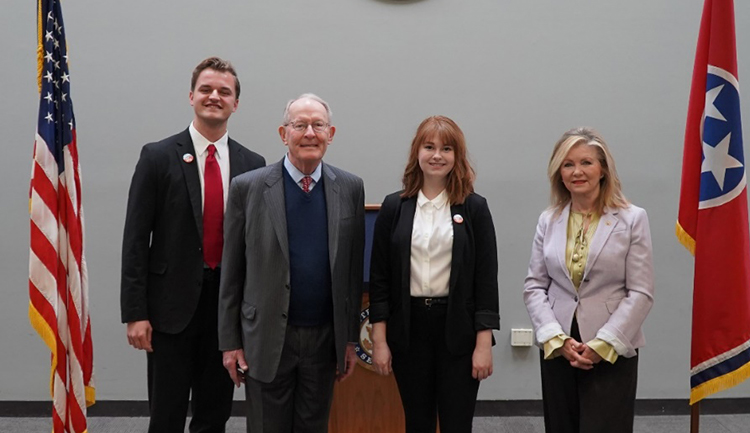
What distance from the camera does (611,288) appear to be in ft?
6.89

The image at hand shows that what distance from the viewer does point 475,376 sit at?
2.10 meters

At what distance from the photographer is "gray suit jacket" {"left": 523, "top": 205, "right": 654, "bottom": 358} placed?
2.05m

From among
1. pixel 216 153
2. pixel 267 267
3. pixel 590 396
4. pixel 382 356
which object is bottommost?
pixel 590 396

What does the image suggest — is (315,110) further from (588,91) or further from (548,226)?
(588,91)

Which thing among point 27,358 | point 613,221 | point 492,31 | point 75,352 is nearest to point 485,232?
point 613,221

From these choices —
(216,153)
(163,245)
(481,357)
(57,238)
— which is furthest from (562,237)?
(57,238)

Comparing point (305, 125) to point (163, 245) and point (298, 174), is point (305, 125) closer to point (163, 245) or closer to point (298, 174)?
point (298, 174)

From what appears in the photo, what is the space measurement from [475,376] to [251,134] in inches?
85.5

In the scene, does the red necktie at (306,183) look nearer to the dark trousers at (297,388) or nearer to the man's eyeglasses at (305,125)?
the man's eyeglasses at (305,125)

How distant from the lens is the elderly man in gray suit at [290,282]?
199 cm

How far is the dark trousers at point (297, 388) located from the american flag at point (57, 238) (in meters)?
0.82

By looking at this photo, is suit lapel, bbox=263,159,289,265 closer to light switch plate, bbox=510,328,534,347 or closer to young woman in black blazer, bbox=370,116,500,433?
young woman in black blazer, bbox=370,116,500,433

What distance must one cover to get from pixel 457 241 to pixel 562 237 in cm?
39

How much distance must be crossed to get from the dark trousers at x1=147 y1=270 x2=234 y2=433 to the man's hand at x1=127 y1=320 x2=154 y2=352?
4 centimetres
